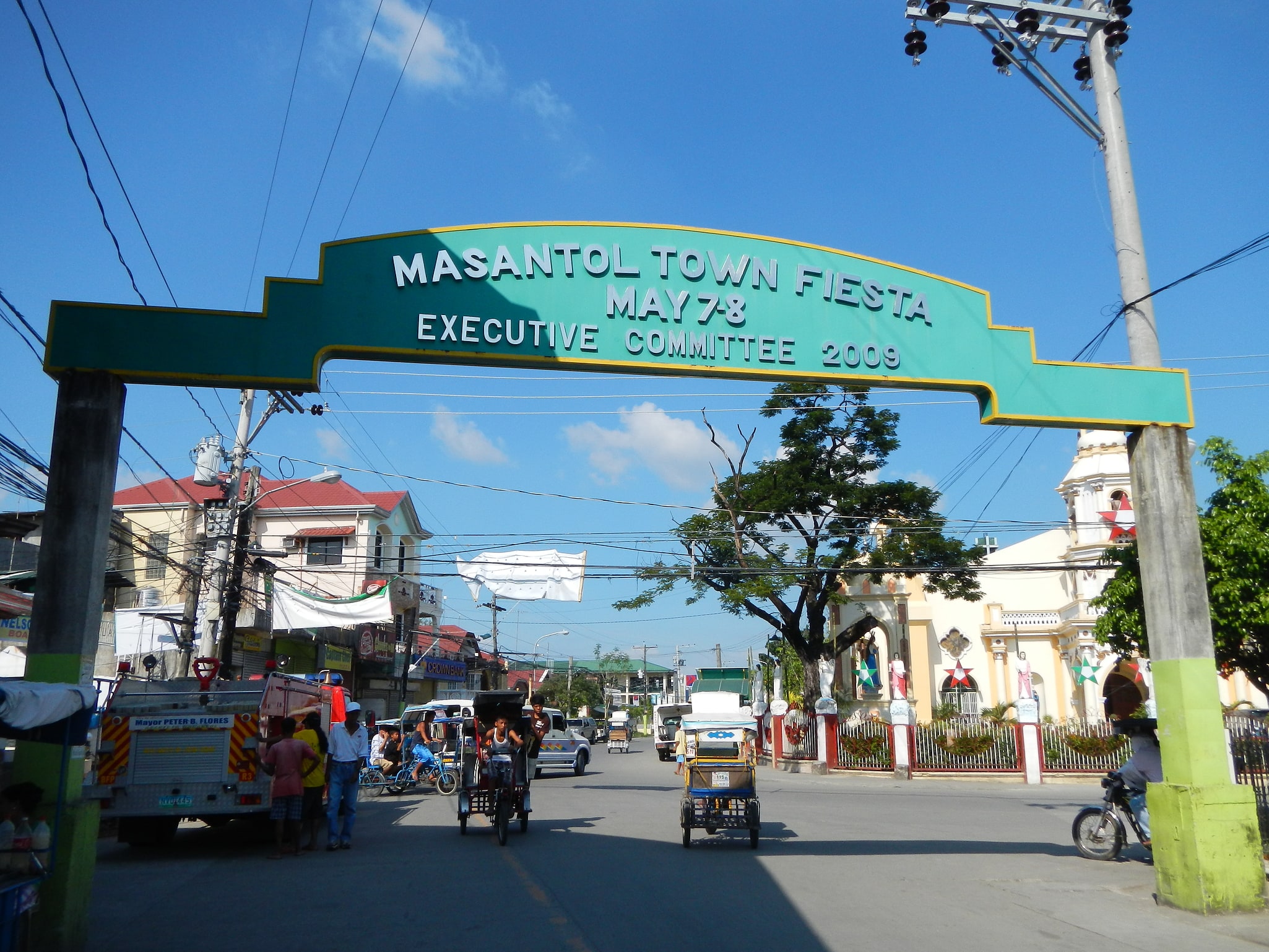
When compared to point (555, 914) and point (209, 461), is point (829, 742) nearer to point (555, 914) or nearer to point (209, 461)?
point (209, 461)

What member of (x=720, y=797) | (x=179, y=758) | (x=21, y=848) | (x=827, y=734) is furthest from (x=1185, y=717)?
(x=827, y=734)

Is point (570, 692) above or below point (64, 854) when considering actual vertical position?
above

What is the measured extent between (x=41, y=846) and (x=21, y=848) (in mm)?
122

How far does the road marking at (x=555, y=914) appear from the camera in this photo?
24.0 ft

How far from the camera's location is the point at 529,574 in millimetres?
24047

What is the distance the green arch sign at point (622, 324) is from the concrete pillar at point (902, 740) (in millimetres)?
20331

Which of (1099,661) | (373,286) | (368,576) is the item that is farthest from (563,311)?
(1099,661)

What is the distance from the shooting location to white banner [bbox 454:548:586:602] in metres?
23.8

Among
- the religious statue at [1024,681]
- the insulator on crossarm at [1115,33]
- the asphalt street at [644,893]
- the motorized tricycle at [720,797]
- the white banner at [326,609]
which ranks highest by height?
the insulator on crossarm at [1115,33]

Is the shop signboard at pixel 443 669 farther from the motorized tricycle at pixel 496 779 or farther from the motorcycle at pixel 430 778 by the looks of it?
the motorized tricycle at pixel 496 779

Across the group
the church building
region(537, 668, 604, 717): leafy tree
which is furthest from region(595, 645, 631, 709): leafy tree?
the church building

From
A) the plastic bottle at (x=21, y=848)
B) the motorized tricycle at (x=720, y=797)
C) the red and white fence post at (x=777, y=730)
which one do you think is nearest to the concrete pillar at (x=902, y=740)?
the red and white fence post at (x=777, y=730)

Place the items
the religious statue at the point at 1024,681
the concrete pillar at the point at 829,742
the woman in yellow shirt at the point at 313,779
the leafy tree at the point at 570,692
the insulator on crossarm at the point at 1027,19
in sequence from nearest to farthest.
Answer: the insulator on crossarm at the point at 1027,19, the woman in yellow shirt at the point at 313,779, the religious statue at the point at 1024,681, the concrete pillar at the point at 829,742, the leafy tree at the point at 570,692

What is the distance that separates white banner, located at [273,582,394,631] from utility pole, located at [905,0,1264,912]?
61.4ft
